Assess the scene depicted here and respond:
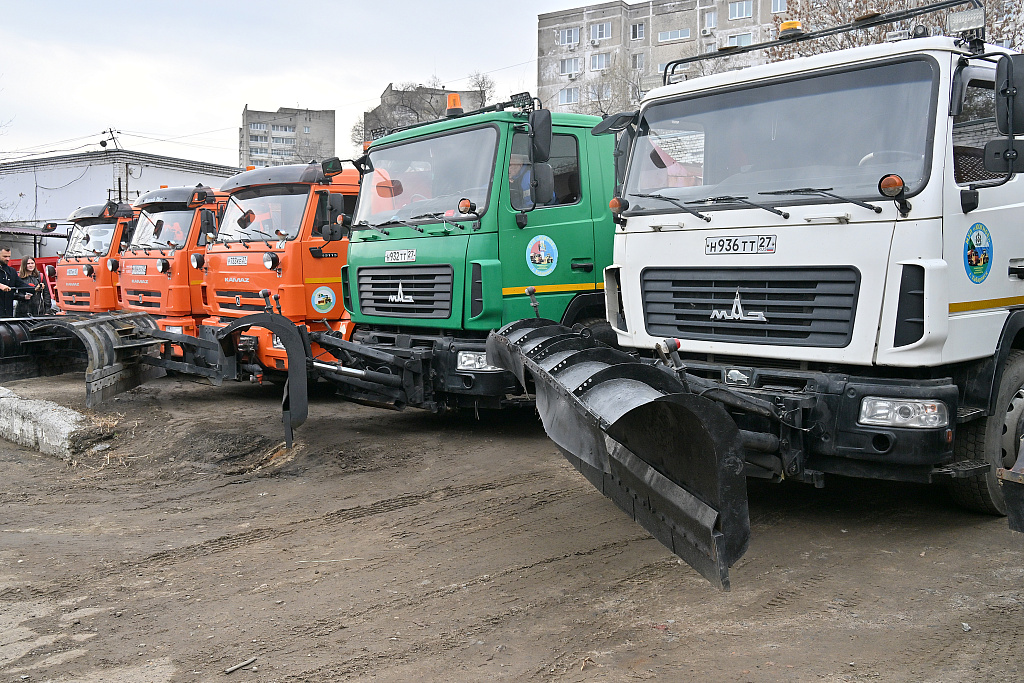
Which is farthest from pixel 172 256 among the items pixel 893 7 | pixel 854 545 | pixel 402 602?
pixel 893 7

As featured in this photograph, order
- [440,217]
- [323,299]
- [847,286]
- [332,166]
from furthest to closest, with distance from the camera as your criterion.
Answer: [323,299], [332,166], [440,217], [847,286]

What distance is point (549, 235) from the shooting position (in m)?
7.66

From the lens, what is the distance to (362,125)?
5866cm

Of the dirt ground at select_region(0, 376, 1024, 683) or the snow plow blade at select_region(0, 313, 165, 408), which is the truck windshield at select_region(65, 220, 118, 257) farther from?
the dirt ground at select_region(0, 376, 1024, 683)

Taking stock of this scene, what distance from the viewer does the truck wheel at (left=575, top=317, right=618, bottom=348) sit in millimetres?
7581

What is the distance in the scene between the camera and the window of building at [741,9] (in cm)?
5091

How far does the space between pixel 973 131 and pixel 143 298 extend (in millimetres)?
10607

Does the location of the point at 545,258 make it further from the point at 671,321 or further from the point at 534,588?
the point at 534,588

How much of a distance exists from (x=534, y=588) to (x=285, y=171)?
6923mm

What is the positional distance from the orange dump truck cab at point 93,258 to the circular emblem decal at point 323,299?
5387 millimetres

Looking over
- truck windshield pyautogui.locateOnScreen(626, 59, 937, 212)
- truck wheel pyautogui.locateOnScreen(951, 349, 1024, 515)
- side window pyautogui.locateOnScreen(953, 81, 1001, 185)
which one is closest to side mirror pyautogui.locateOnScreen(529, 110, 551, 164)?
truck windshield pyautogui.locateOnScreen(626, 59, 937, 212)

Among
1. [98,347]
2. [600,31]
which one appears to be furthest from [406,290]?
[600,31]

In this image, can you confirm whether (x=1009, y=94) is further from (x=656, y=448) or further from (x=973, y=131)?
(x=656, y=448)

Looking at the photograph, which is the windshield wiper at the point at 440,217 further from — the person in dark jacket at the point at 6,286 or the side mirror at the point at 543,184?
the person in dark jacket at the point at 6,286
